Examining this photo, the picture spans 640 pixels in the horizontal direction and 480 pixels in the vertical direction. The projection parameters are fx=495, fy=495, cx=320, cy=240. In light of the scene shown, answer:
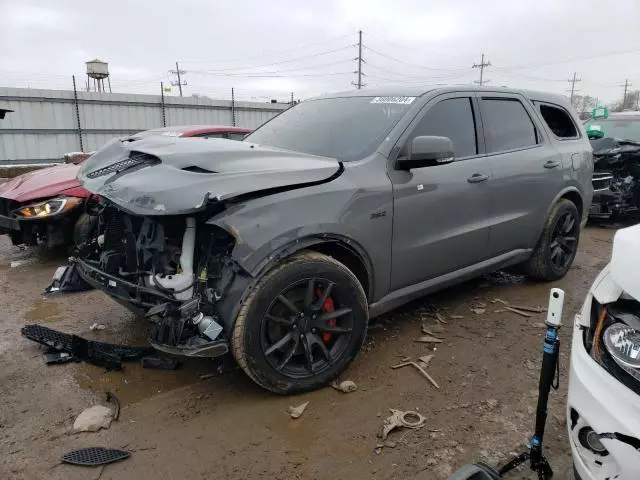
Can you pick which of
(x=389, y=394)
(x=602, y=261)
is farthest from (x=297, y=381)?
(x=602, y=261)

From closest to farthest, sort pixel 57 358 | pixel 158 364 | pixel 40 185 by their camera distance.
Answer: pixel 158 364 < pixel 57 358 < pixel 40 185

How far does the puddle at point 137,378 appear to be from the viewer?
2.95 meters

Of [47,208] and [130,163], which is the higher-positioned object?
[130,163]

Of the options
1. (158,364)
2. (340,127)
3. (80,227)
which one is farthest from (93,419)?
(80,227)

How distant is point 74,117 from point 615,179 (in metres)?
15.0

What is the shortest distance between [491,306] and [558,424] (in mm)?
1728

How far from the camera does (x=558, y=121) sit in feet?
15.8

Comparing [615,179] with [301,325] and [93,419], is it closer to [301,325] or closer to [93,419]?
[301,325]

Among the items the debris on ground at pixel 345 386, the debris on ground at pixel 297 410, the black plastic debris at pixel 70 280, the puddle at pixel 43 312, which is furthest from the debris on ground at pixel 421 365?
the puddle at pixel 43 312

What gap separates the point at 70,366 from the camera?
10.6 ft

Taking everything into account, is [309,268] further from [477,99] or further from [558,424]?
[477,99]

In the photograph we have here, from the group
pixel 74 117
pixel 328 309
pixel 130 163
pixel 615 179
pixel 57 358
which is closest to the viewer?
pixel 328 309

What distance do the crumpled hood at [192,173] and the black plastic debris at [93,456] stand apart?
1181mm

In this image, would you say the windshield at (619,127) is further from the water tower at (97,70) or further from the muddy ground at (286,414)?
the water tower at (97,70)
